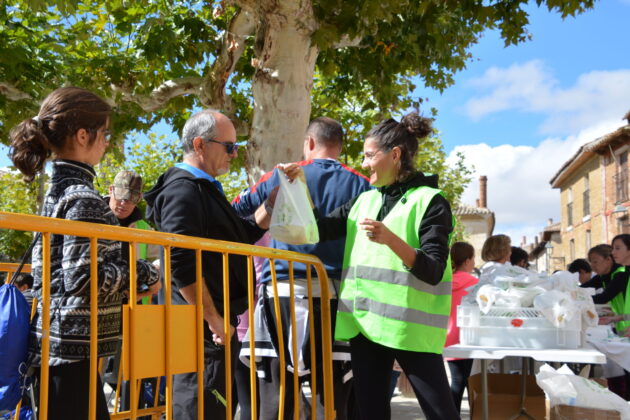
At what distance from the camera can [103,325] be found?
7.25 feet

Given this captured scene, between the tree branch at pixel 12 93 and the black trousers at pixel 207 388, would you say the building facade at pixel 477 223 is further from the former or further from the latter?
the black trousers at pixel 207 388

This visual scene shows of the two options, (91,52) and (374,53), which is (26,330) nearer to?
(374,53)

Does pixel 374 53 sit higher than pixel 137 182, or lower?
higher

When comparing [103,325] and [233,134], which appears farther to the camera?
[233,134]

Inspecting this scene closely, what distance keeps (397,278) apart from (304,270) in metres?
0.65

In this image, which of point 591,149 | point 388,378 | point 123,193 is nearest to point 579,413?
point 388,378

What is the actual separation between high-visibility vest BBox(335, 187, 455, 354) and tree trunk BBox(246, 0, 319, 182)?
332 centimetres

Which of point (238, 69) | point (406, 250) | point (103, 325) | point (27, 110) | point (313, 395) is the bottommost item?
point (313, 395)

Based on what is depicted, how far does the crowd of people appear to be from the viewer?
216 centimetres

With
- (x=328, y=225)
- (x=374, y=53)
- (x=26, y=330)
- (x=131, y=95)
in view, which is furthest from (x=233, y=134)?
(x=131, y=95)

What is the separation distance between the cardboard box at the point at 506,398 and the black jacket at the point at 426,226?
213 cm

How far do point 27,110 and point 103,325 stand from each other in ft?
27.5

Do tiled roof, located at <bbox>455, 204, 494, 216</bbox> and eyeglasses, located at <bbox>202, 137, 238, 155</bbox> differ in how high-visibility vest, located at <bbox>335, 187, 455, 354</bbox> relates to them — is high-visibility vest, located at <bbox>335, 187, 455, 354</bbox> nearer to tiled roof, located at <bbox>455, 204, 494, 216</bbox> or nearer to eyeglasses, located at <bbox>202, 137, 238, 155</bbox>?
eyeglasses, located at <bbox>202, 137, 238, 155</bbox>

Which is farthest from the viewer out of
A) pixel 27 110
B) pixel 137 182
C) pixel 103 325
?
pixel 27 110
